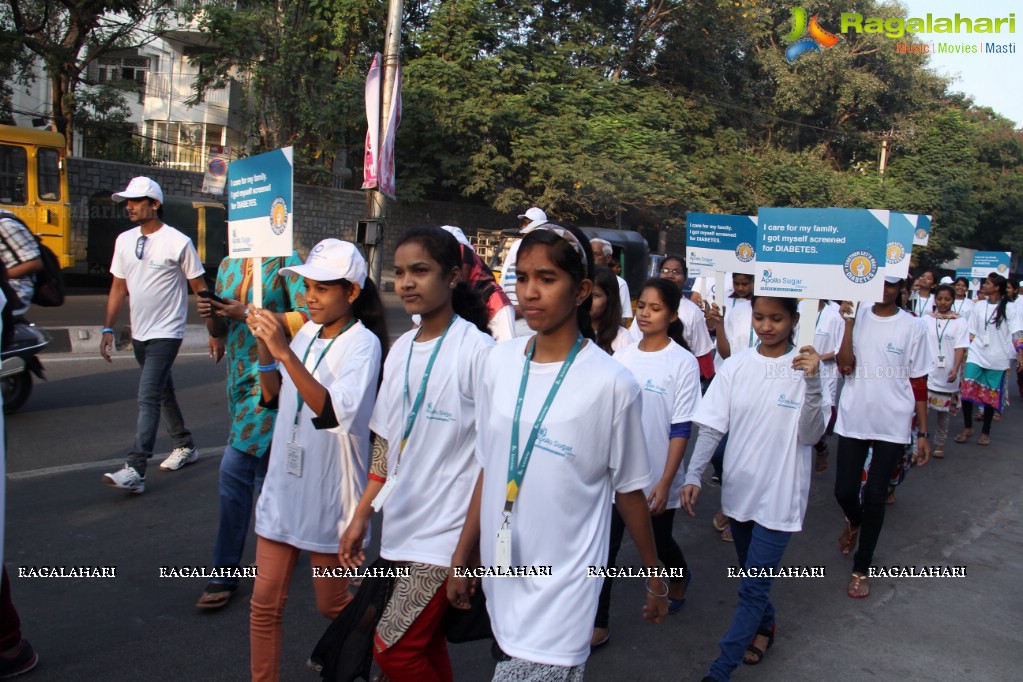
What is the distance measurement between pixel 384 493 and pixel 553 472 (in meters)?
0.69

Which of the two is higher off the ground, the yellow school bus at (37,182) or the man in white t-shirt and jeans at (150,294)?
the yellow school bus at (37,182)

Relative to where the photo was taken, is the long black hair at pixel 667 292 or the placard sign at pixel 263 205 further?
the long black hair at pixel 667 292

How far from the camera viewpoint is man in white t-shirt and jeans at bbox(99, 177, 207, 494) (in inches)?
214

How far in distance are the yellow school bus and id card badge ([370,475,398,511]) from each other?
50.6 ft

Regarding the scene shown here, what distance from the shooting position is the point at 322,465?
3.08 metres

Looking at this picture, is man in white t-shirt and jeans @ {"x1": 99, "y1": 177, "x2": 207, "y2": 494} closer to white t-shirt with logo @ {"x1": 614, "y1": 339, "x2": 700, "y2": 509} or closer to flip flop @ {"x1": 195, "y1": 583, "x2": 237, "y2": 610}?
flip flop @ {"x1": 195, "y1": 583, "x2": 237, "y2": 610}

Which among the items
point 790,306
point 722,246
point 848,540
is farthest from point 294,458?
point 722,246

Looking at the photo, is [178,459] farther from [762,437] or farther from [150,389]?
[762,437]

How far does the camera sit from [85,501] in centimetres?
540

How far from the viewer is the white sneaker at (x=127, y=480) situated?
5.39 m

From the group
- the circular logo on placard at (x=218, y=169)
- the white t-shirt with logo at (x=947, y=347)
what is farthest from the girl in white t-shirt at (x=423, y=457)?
the circular logo on placard at (x=218, y=169)

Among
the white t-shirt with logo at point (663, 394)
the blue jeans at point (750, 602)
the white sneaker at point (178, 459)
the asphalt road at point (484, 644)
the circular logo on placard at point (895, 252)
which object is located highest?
the circular logo on placard at point (895, 252)

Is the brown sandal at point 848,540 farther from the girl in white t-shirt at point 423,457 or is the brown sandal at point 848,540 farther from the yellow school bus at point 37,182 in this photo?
the yellow school bus at point 37,182

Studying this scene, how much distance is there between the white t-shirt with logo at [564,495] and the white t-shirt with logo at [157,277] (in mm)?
3772
